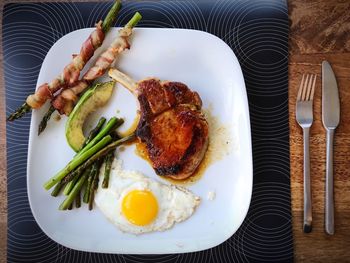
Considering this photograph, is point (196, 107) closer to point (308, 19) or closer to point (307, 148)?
point (307, 148)

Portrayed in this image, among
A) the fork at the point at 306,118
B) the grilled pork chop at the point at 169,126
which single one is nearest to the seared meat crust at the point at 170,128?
the grilled pork chop at the point at 169,126

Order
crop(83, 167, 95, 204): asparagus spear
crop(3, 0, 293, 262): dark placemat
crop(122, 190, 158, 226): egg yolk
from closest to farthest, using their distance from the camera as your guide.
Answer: crop(122, 190, 158, 226): egg yolk
crop(83, 167, 95, 204): asparagus spear
crop(3, 0, 293, 262): dark placemat

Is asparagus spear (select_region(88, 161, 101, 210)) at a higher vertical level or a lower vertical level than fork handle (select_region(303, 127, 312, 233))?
higher

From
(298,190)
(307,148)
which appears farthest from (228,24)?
(298,190)

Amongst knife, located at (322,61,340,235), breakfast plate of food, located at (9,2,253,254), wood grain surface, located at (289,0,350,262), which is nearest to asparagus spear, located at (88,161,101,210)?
breakfast plate of food, located at (9,2,253,254)

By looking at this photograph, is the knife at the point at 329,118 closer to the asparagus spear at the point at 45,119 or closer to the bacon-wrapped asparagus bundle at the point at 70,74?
the bacon-wrapped asparagus bundle at the point at 70,74

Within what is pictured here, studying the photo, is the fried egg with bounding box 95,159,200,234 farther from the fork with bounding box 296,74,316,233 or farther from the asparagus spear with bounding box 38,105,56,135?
the fork with bounding box 296,74,316,233

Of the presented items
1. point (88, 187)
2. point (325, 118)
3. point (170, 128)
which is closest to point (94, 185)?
point (88, 187)
